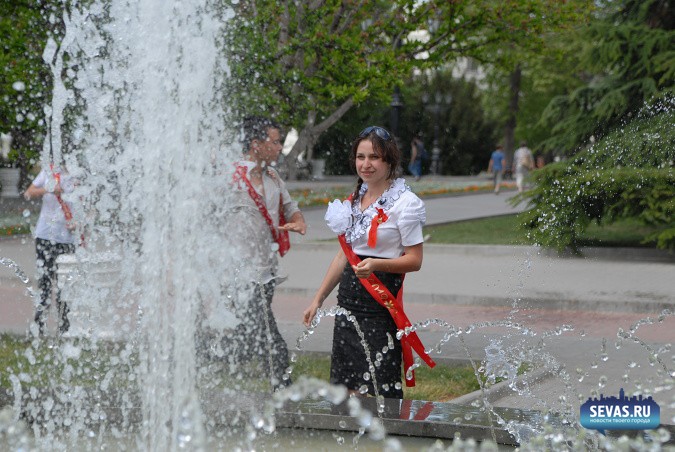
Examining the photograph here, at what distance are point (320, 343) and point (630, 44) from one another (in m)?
10.9

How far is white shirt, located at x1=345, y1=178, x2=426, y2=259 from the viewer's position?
4.84m

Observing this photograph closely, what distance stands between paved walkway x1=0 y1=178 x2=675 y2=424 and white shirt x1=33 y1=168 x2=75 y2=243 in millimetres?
999

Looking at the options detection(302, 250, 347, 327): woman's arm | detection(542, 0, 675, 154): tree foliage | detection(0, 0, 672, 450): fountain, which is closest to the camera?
detection(0, 0, 672, 450): fountain

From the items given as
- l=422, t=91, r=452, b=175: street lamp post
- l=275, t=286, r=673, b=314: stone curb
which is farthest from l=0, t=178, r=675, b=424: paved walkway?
l=422, t=91, r=452, b=175: street lamp post

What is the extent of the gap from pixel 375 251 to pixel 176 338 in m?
1.19

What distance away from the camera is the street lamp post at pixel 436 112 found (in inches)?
1773

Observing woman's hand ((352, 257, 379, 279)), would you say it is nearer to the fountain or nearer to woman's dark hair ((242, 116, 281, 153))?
the fountain

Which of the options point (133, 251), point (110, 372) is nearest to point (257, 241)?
Answer: point (110, 372)

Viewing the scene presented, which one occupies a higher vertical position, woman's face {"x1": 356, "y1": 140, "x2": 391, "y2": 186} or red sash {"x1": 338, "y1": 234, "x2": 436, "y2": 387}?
woman's face {"x1": 356, "y1": 140, "x2": 391, "y2": 186}

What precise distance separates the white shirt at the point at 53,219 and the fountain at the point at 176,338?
0.24 meters

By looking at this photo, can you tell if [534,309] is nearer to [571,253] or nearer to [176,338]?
[571,253]

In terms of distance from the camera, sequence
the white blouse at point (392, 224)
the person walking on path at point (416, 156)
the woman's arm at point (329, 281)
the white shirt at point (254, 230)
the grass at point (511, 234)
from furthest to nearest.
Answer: the person walking on path at point (416, 156)
the grass at point (511, 234)
the white shirt at point (254, 230)
the woman's arm at point (329, 281)
the white blouse at point (392, 224)

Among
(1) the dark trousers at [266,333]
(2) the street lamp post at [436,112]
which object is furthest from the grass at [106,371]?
(2) the street lamp post at [436,112]

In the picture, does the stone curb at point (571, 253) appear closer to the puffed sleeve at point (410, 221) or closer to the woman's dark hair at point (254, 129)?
the woman's dark hair at point (254, 129)
